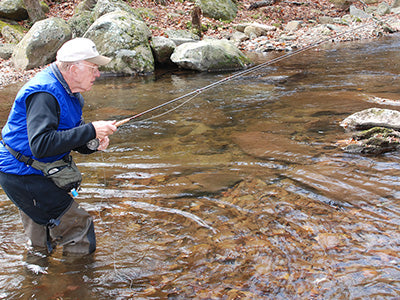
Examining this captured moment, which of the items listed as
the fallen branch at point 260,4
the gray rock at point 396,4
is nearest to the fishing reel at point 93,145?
the fallen branch at point 260,4

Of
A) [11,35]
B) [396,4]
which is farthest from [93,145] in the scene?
[396,4]

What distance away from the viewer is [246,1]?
25.2m

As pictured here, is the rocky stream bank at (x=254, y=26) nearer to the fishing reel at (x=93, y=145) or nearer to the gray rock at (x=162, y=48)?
the gray rock at (x=162, y=48)

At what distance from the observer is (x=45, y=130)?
7.42 feet

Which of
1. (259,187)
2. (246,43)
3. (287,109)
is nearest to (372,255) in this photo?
(259,187)

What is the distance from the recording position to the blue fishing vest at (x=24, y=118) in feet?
7.67

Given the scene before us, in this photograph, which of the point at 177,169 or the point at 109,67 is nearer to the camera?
the point at 177,169

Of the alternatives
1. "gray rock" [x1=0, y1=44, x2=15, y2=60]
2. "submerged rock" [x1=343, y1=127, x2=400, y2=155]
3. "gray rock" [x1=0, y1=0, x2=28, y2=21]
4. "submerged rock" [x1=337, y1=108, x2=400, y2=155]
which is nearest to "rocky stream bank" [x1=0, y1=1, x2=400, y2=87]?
"gray rock" [x1=0, y1=44, x2=15, y2=60]

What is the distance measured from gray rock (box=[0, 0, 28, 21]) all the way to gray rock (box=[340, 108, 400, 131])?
683 inches

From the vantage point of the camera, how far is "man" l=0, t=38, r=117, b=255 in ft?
7.52

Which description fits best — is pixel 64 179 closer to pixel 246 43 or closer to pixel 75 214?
pixel 75 214

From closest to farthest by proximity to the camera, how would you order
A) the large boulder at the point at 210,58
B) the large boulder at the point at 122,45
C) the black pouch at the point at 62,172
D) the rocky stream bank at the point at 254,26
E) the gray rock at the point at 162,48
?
the black pouch at the point at 62,172 < the large boulder at the point at 210,58 < the large boulder at the point at 122,45 < the gray rock at the point at 162,48 < the rocky stream bank at the point at 254,26

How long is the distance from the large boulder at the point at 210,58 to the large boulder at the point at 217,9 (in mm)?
9019

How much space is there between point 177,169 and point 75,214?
81.5 inches
